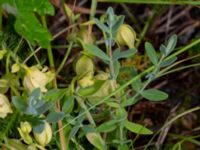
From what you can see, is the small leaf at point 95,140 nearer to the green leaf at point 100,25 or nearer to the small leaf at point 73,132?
the small leaf at point 73,132

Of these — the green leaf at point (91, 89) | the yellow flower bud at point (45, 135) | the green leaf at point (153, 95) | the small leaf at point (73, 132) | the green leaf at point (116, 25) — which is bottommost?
the small leaf at point (73, 132)

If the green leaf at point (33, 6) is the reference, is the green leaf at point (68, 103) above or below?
below

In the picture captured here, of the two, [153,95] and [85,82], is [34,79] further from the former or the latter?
[153,95]

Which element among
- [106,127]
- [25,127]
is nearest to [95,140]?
[106,127]

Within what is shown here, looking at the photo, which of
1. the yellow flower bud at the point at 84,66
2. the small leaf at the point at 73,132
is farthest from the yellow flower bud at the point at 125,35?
the small leaf at the point at 73,132

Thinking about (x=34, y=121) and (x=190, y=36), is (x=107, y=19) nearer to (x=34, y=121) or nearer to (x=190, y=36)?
(x=34, y=121)

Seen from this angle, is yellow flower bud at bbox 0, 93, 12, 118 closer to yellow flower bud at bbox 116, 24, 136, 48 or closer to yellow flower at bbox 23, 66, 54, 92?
yellow flower at bbox 23, 66, 54, 92

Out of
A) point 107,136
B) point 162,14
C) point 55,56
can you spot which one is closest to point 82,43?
point 107,136

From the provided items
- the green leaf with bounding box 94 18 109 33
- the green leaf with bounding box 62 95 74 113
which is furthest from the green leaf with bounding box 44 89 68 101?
the green leaf with bounding box 94 18 109 33

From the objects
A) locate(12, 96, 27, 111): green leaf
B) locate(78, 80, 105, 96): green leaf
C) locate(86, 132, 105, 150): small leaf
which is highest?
locate(12, 96, 27, 111): green leaf

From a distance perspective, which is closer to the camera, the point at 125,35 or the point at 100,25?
the point at 100,25

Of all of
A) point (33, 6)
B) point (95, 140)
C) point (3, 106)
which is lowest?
point (95, 140)

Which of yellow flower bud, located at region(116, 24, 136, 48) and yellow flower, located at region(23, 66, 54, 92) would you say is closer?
yellow flower, located at region(23, 66, 54, 92)
